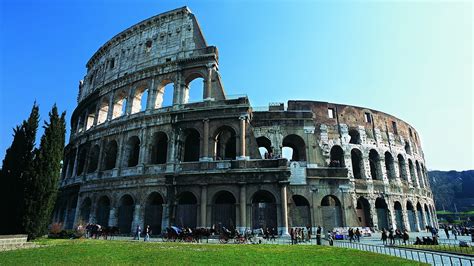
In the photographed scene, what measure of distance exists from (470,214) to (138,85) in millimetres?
70600

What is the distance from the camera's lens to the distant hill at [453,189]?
68188 mm

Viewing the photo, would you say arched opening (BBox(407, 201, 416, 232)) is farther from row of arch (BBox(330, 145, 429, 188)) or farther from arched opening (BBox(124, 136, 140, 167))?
arched opening (BBox(124, 136, 140, 167))

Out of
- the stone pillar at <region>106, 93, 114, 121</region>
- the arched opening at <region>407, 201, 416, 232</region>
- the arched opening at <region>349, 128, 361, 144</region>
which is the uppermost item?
→ the stone pillar at <region>106, 93, 114, 121</region>

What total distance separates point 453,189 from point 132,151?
3178 inches

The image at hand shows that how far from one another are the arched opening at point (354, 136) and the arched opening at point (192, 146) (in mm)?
14855

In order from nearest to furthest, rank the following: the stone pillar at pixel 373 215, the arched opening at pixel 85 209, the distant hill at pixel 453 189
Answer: the stone pillar at pixel 373 215, the arched opening at pixel 85 209, the distant hill at pixel 453 189

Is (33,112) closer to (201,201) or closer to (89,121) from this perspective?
(201,201)

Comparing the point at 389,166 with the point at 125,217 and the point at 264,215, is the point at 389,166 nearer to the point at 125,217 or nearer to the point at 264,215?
the point at 264,215

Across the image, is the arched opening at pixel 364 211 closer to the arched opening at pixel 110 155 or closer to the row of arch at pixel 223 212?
the row of arch at pixel 223 212

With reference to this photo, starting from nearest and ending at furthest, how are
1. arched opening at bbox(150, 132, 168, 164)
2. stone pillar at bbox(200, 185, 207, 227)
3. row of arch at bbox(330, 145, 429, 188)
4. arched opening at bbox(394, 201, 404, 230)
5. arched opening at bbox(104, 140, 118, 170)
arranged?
stone pillar at bbox(200, 185, 207, 227)
arched opening at bbox(150, 132, 168, 164)
arched opening at bbox(104, 140, 118, 170)
row of arch at bbox(330, 145, 429, 188)
arched opening at bbox(394, 201, 404, 230)

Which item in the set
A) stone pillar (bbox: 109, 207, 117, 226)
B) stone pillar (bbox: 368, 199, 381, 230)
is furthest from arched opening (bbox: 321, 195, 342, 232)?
stone pillar (bbox: 109, 207, 117, 226)

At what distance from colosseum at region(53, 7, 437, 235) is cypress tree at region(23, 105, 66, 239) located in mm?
7114

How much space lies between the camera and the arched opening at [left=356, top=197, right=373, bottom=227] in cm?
2458

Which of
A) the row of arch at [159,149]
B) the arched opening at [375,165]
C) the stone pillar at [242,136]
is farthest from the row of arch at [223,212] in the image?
the row of arch at [159,149]
